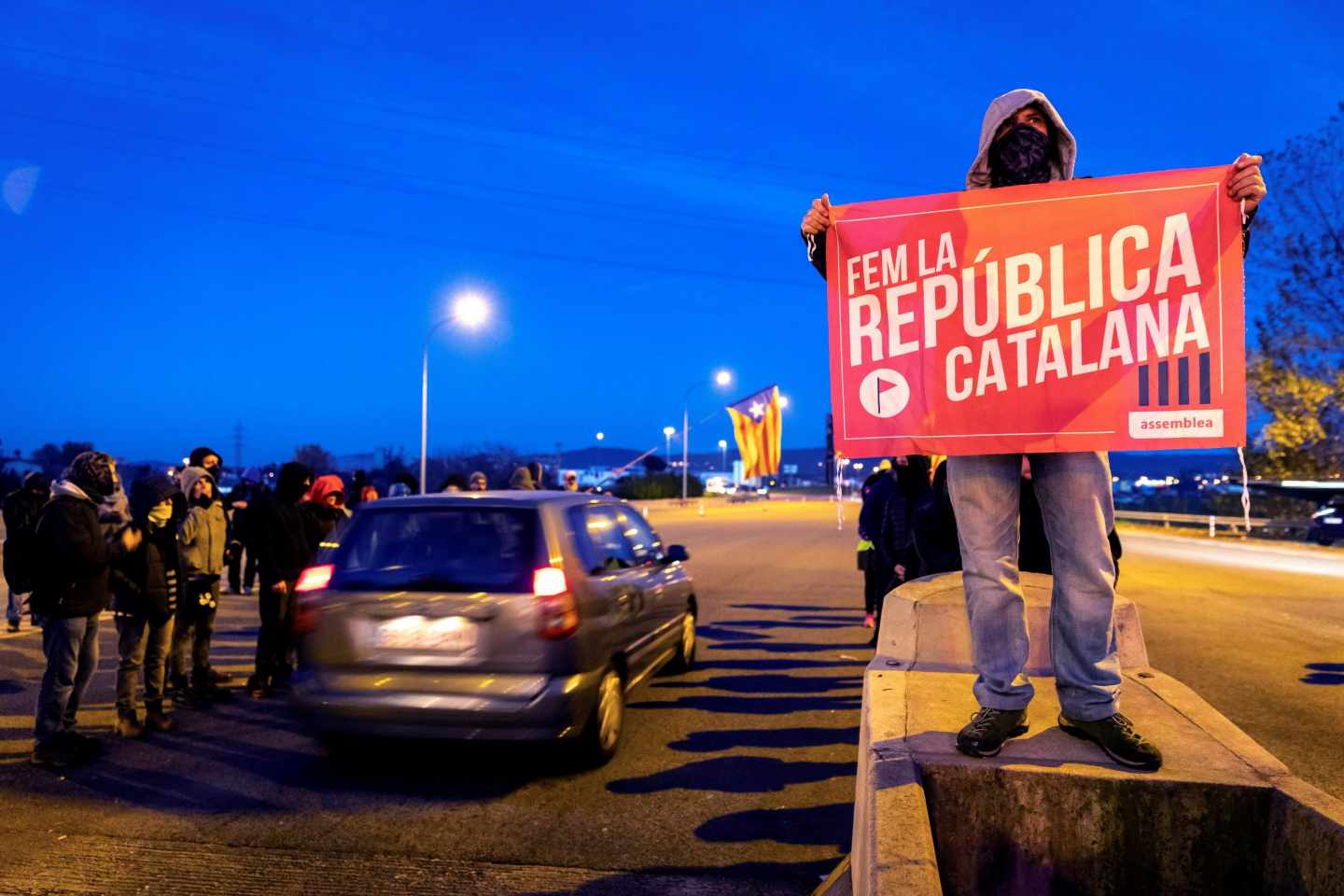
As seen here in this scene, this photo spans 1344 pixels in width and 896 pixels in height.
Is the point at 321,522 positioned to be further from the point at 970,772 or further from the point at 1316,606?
the point at 1316,606

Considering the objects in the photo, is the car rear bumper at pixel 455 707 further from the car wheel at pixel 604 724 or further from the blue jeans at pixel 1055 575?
the blue jeans at pixel 1055 575

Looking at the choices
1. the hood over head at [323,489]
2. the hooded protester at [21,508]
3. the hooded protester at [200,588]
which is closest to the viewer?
the hooded protester at [200,588]

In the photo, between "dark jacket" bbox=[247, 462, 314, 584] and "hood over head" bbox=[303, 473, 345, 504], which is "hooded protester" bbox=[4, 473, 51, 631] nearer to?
"dark jacket" bbox=[247, 462, 314, 584]

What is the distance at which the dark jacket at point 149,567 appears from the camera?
20.1 feet

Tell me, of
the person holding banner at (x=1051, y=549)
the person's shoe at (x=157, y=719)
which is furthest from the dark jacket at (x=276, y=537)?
the person holding banner at (x=1051, y=549)

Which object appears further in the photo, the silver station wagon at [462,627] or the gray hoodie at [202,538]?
the gray hoodie at [202,538]

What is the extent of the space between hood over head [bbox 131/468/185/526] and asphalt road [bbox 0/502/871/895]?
4.85 feet

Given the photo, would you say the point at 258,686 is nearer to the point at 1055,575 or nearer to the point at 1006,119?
the point at 1055,575

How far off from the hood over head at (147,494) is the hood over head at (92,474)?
1.50 ft

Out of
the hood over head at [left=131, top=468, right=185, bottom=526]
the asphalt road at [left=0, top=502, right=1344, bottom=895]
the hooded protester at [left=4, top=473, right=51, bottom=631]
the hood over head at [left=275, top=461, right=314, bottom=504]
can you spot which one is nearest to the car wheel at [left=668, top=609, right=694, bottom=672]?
the asphalt road at [left=0, top=502, right=1344, bottom=895]

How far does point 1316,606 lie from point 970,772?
517 inches

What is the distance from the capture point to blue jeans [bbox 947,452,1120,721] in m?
2.72

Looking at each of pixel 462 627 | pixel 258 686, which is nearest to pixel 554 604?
pixel 462 627

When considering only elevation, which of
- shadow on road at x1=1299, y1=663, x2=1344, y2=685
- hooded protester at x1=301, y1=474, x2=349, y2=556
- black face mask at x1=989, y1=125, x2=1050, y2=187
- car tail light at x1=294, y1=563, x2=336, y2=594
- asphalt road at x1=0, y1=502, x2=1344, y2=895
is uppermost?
black face mask at x1=989, y1=125, x2=1050, y2=187
